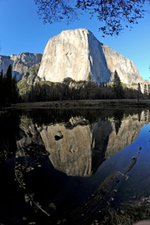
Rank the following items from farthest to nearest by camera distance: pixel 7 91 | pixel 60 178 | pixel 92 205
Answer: pixel 7 91
pixel 60 178
pixel 92 205

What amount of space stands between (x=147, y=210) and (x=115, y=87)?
11448 centimetres

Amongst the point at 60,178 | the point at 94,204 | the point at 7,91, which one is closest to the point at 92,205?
the point at 94,204

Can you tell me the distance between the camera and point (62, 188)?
374 centimetres

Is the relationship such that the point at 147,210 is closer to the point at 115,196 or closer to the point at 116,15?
the point at 115,196

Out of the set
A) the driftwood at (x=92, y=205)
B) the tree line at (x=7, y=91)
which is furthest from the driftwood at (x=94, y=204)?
the tree line at (x=7, y=91)

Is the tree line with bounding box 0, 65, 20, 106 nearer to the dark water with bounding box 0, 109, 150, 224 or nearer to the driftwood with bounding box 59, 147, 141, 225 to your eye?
the dark water with bounding box 0, 109, 150, 224

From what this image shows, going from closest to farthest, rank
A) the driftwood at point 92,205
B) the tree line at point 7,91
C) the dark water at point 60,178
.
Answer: the driftwood at point 92,205 → the dark water at point 60,178 → the tree line at point 7,91

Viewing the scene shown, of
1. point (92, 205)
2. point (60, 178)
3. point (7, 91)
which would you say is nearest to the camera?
point (92, 205)

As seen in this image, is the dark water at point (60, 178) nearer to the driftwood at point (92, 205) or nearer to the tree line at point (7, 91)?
the driftwood at point (92, 205)

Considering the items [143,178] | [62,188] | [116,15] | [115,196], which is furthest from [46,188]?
[116,15]

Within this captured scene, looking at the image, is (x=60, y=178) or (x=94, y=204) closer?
(x=94, y=204)

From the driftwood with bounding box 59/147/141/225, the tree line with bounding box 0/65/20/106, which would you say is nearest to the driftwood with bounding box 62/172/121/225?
the driftwood with bounding box 59/147/141/225

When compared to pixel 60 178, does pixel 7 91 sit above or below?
above

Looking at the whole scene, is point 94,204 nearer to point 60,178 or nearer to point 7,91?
point 60,178
